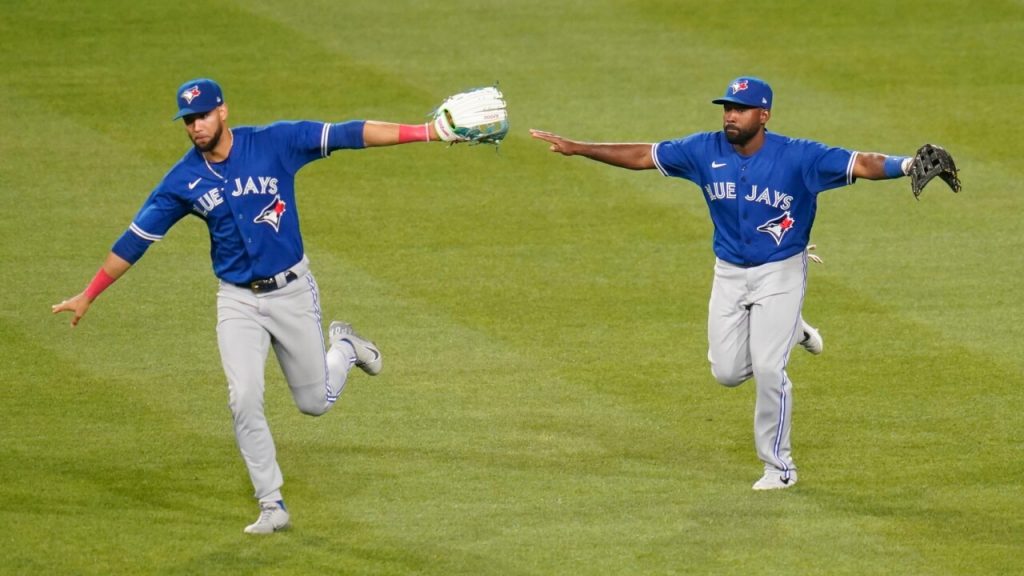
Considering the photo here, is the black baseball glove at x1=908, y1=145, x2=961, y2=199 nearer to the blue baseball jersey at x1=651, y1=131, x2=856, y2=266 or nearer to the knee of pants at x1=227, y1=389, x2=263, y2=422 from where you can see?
the blue baseball jersey at x1=651, y1=131, x2=856, y2=266

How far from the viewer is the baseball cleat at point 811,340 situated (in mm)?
10336

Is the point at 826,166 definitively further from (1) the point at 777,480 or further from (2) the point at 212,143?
(2) the point at 212,143

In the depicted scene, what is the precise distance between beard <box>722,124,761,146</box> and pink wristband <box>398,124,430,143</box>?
1.63 meters

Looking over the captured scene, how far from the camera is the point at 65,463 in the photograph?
9.60 meters

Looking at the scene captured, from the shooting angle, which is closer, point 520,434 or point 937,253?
point 520,434

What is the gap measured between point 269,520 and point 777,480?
2.65 meters

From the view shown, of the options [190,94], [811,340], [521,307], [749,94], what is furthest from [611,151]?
[521,307]

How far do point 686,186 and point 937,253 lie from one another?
251cm

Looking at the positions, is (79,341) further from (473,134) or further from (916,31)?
(916,31)

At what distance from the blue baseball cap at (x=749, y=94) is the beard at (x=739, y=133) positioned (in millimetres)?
131

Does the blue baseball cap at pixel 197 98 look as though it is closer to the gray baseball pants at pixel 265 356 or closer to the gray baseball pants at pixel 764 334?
the gray baseball pants at pixel 265 356

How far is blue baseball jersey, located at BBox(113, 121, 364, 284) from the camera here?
8703mm

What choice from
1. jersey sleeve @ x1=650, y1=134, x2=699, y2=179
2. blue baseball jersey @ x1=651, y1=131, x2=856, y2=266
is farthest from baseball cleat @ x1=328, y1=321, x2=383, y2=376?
blue baseball jersey @ x1=651, y1=131, x2=856, y2=266

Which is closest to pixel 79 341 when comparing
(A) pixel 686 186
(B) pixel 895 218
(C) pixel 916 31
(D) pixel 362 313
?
(D) pixel 362 313
